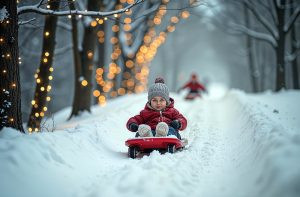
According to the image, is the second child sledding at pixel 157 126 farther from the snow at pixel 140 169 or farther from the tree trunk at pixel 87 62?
the tree trunk at pixel 87 62

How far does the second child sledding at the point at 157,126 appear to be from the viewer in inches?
Answer: 257

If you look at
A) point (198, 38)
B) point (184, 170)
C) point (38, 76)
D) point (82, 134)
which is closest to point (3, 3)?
point (82, 134)

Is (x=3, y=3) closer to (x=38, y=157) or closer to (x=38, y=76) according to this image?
(x=38, y=157)

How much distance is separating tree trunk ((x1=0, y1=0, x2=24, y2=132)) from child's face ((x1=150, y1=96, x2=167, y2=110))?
269 cm

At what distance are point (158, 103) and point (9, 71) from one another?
2.98m

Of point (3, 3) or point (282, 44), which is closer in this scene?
point (3, 3)

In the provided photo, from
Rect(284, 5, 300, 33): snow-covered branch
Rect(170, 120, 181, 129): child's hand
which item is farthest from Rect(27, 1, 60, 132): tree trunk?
Rect(284, 5, 300, 33): snow-covered branch

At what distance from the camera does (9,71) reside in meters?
6.38

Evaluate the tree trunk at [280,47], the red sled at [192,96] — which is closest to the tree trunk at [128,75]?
the red sled at [192,96]

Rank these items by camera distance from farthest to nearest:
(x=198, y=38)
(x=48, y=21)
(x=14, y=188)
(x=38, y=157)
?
1. (x=198, y=38)
2. (x=48, y=21)
3. (x=38, y=157)
4. (x=14, y=188)

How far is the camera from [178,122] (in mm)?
7254

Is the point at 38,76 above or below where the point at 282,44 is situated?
below

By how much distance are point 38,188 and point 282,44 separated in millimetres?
15905

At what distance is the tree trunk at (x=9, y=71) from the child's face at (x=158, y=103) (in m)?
2.69
